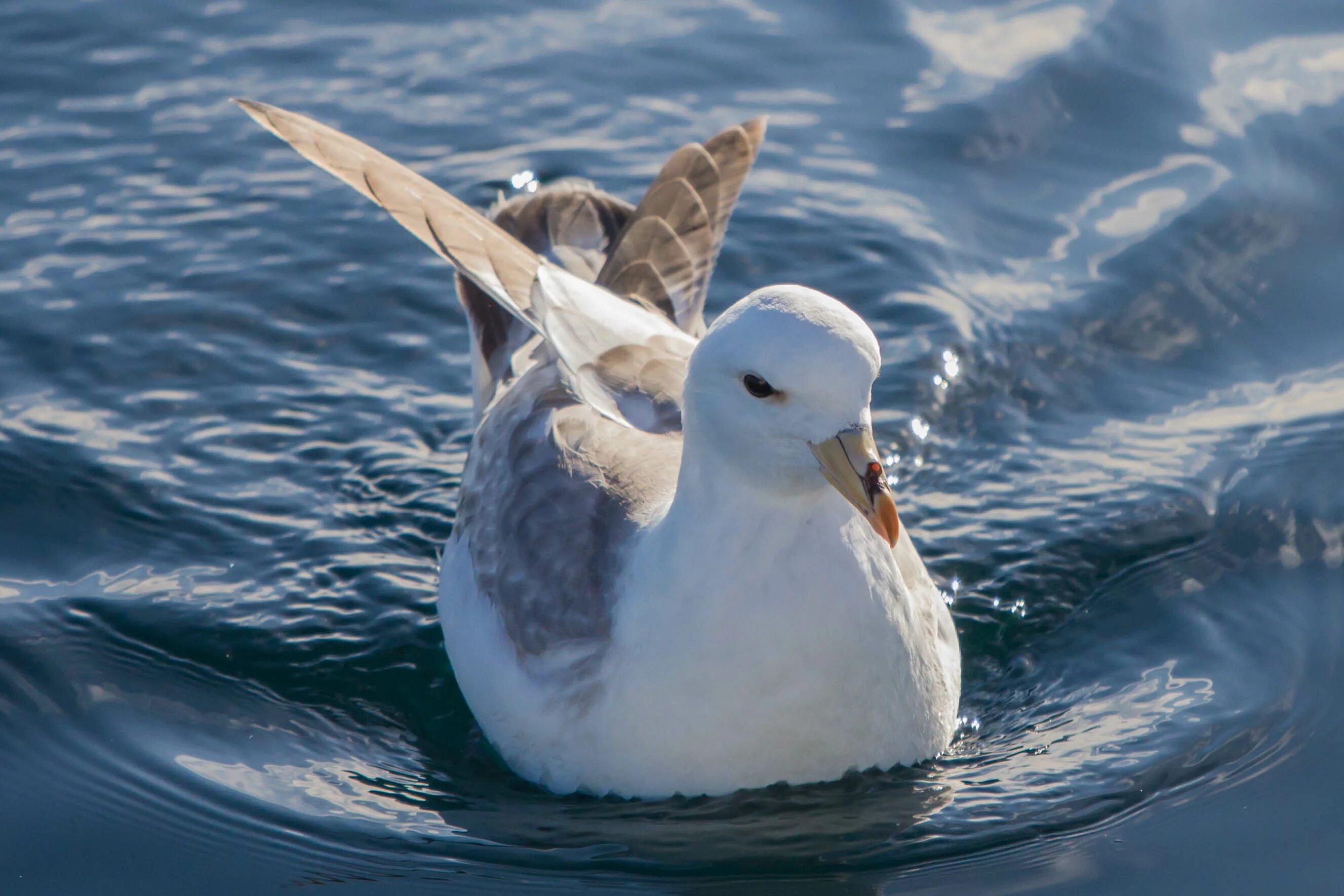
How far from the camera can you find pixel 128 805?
5070 millimetres

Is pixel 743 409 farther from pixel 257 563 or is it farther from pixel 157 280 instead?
pixel 157 280

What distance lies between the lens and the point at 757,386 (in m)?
4.35

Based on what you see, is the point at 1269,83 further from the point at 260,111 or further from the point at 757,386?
the point at 757,386

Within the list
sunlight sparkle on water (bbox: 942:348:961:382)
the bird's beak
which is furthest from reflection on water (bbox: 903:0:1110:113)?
the bird's beak

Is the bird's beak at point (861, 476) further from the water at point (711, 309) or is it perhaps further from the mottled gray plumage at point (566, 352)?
the water at point (711, 309)

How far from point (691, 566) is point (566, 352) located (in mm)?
1277

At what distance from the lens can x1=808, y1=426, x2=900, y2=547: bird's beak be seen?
13.9 feet

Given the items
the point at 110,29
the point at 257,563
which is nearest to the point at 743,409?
the point at 257,563

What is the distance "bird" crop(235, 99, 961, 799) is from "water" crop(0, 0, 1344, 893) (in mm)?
210

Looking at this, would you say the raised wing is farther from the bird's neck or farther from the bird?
the bird's neck

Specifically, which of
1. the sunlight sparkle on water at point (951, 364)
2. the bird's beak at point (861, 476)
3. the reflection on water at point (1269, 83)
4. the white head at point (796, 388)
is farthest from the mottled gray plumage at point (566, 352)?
the reflection on water at point (1269, 83)

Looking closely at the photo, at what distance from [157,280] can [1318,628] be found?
17.2 ft

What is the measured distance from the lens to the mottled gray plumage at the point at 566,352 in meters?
5.18

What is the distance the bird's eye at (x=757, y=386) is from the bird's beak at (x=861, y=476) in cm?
18
